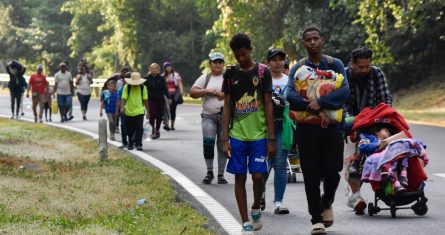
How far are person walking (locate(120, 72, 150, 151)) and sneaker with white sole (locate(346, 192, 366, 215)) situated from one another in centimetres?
975

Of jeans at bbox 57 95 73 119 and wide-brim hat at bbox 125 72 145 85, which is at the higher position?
wide-brim hat at bbox 125 72 145 85

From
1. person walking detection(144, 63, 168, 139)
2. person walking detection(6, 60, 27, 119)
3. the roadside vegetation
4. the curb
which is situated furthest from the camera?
the roadside vegetation

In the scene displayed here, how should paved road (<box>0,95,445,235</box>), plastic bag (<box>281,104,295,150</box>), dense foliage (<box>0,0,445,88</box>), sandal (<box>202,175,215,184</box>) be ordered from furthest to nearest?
dense foliage (<box>0,0,445,88</box>), sandal (<box>202,175,215,184</box>), plastic bag (<box>281,104,295,150</box>), paved road (<box>0,95,445,235</box>)

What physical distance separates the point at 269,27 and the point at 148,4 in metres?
13.4

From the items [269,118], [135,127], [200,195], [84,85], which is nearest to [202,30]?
[84,85]

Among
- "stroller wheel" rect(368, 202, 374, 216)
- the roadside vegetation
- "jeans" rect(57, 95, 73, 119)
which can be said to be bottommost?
the roadside vegetation

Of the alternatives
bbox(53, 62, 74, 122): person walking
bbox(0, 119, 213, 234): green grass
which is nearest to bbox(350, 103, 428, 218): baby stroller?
bbox(0, 119, 213, 234): green grass

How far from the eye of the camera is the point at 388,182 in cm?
1101

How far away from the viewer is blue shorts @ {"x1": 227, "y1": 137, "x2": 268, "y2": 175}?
9820 millimetres

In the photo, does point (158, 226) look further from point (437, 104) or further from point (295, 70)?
point (437, 104)

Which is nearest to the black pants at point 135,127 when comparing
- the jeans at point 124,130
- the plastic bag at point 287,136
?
the jeans at point 124,130

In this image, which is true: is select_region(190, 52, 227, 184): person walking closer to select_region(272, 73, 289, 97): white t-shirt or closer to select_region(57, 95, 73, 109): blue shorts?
select_region(272, 73, 289, 97): white t-shirt

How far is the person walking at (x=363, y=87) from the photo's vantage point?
11023 mm

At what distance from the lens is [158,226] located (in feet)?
33.0
